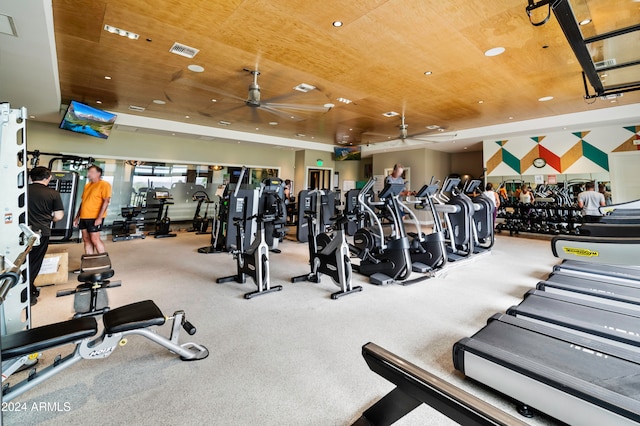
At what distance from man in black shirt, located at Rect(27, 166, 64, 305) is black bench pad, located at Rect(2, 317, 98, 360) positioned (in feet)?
5.96

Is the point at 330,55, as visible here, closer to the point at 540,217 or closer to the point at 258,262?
the point at 258,262

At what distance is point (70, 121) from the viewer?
21.9 ft

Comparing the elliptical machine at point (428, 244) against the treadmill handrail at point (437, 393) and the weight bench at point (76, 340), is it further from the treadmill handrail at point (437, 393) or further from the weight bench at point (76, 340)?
the weight bench at point (76, 340)

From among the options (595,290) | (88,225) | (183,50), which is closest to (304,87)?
(183,50)

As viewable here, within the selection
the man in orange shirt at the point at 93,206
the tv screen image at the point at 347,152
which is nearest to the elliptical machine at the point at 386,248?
the man in orange shirt at the point at 93,206

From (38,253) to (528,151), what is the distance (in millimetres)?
11560

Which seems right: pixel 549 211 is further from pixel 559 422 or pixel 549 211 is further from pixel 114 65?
pixel 114 65

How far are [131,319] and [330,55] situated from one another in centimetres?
437

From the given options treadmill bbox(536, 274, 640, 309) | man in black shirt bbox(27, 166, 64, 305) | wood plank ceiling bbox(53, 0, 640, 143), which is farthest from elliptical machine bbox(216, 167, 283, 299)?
treadmill bbox(536, 274, 640, 309)

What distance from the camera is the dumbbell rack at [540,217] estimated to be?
7.88 meters

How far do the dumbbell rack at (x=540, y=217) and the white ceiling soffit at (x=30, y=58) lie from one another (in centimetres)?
1076

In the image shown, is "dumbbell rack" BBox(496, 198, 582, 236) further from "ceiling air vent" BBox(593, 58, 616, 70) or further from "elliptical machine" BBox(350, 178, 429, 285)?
"elliptical machine" BBox(350, 178, 429, 285)

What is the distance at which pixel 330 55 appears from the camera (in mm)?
4484

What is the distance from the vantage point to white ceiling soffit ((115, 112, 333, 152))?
26.6ft
